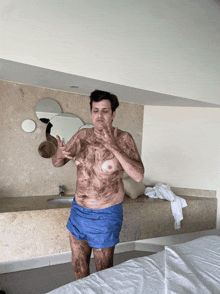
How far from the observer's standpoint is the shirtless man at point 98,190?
5.70 feet

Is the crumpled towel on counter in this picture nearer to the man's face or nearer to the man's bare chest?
the man's bare chest

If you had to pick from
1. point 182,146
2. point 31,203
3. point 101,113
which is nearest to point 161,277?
point 101,113

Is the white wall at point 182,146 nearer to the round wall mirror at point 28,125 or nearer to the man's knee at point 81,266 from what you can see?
the round wall mirror at point 28,125

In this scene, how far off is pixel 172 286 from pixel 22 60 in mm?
1910

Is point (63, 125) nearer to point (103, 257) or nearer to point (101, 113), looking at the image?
point (101, 113)

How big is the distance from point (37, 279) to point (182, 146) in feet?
8.67

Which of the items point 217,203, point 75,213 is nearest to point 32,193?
point 75,213

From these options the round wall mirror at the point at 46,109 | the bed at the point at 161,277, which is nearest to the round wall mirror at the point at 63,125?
the round wall mirror at the point at 46,109

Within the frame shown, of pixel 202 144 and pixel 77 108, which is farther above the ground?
pixel 77 108

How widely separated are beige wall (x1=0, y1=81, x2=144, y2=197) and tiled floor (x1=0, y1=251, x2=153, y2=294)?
0.86 m

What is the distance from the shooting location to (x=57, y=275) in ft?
9.12

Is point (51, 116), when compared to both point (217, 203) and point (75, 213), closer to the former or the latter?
point (75, 213)

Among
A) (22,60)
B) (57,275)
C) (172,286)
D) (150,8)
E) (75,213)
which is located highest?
(150,8)

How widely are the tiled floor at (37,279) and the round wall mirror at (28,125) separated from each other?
1.58m
